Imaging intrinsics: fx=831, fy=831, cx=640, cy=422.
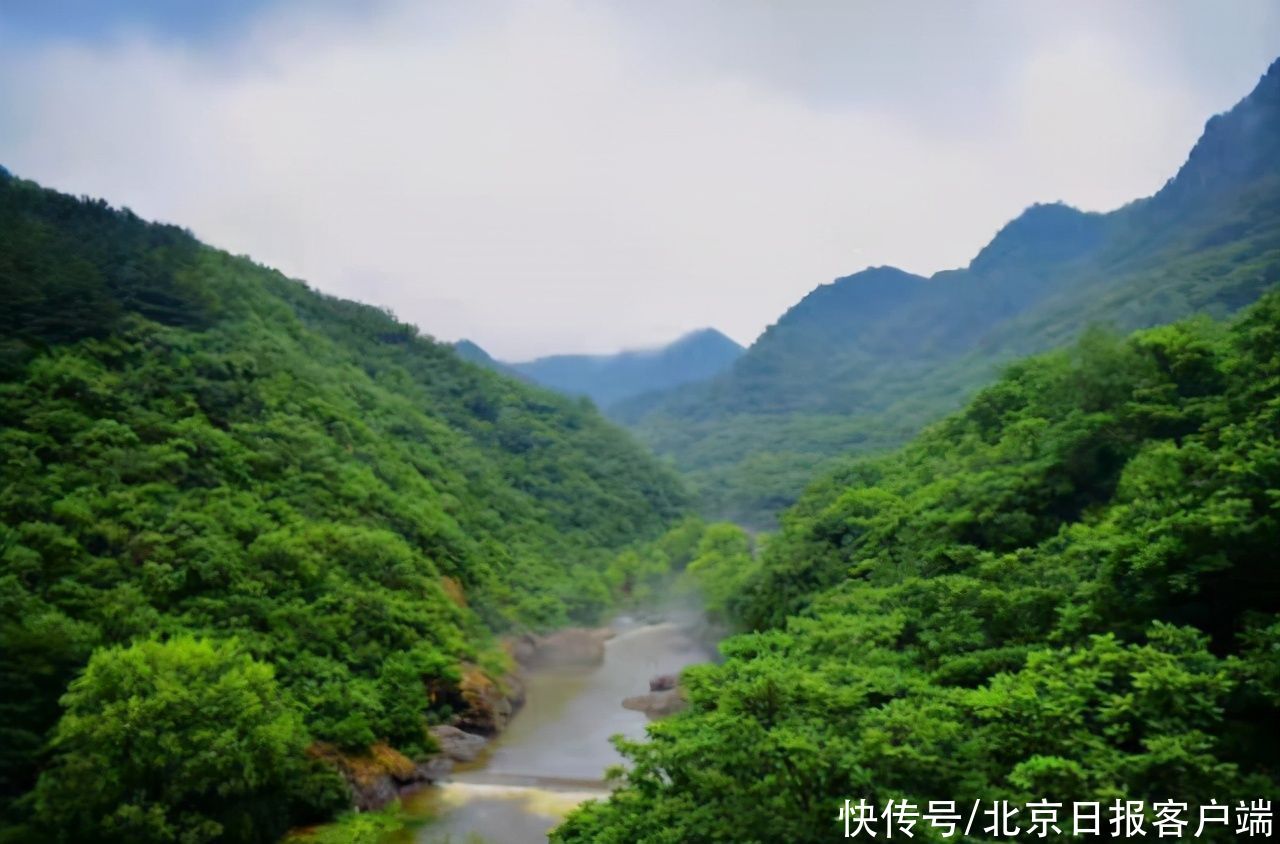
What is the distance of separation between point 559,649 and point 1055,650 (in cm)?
3493

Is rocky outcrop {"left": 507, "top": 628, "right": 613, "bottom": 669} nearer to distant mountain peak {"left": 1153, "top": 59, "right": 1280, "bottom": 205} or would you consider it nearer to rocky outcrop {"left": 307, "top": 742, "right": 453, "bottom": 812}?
rocky outcrop {"left": 307, "top": 742, "right": 453, "bottom": 812}

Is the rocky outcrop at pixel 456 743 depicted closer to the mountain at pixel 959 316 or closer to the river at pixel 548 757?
the river at pixel 548 757

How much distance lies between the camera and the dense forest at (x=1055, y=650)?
974 centimetres

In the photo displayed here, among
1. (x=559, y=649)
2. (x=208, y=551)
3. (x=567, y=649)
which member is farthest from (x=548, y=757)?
(x=567, y=649)

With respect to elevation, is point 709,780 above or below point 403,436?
below

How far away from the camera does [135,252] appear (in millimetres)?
43250

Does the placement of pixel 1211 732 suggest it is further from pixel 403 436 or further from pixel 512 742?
pixel 403 436

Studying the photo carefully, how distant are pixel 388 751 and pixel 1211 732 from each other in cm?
2184

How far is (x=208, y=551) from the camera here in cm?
2567

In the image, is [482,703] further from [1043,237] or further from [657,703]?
[1043,237]

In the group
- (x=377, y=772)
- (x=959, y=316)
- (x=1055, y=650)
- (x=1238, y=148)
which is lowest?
(x=377, y=772)

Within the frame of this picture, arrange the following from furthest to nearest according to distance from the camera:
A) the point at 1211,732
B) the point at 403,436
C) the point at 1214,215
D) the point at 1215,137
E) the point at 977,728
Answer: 1. the point at 1215,137
2. the point at 1214,215
3. the point at 403,436
4. the point at 977,728
5. the point at 1211,732

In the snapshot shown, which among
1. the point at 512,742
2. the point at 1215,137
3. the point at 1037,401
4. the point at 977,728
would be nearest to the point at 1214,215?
the point at 1215,137

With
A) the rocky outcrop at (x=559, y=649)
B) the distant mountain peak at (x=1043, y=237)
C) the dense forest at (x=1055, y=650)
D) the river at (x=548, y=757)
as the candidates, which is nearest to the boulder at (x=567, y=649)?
the rocky outcrop at (x=559, y=649)
